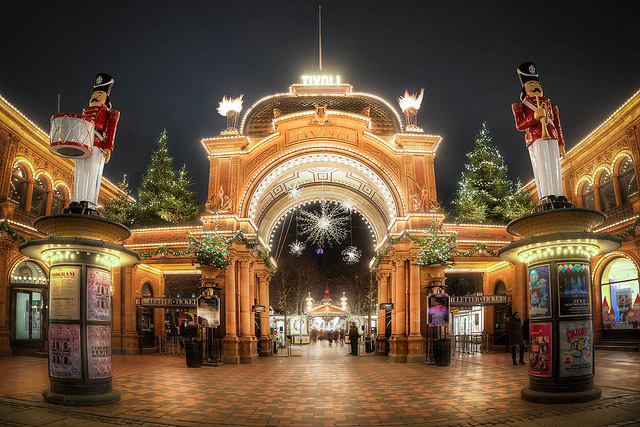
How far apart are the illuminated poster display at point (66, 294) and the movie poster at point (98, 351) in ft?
1.30

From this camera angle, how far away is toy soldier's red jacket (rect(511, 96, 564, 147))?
8.70m

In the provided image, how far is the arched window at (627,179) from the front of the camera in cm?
1991

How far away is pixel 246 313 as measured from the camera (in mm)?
19812

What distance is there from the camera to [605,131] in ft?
69.0

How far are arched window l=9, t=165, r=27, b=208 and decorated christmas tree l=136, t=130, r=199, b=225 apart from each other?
1124 cm

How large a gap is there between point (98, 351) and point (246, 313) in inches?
469

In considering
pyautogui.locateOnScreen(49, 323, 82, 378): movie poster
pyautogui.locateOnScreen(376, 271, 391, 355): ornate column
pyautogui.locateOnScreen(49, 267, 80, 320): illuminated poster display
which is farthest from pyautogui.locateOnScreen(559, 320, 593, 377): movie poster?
pyautogui.locateOnScreen(376, 271, 391, 355): ornate column

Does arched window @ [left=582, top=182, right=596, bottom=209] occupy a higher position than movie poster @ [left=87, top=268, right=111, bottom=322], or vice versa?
arched window @ [left=582, top=182, right=596, bottom=209]

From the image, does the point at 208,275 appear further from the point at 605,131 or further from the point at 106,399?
the point at 605,131

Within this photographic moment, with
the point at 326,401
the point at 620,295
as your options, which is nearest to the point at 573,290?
the point at 326,401

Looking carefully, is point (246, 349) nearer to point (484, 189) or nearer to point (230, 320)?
point (230, 320)

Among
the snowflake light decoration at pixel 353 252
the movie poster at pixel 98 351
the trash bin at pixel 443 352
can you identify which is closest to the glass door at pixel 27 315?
the movie poster at pixel 98 351

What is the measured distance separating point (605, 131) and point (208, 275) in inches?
717

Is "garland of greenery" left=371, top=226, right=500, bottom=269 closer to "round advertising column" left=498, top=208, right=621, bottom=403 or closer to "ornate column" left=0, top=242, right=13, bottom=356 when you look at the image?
"round advertising column" left=498, top=208, right=621, bottom=403
